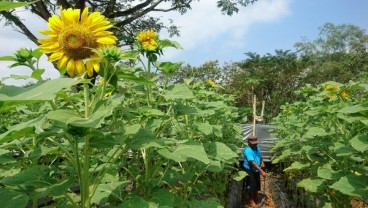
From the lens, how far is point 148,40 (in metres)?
2.07

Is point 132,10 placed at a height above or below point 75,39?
above

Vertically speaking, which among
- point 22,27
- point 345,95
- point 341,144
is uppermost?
point 22,27

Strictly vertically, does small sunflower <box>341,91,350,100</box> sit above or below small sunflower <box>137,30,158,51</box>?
below

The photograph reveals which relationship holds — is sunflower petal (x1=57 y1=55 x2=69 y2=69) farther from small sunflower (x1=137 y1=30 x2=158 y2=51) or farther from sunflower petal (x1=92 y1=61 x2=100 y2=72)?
small sunflower (x1=137 y1=30 x2=158 y2=51)

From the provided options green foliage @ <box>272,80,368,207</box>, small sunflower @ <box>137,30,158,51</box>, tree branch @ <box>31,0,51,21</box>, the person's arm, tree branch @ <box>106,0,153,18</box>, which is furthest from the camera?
tree branch @ <box>106,0,153,18</box>

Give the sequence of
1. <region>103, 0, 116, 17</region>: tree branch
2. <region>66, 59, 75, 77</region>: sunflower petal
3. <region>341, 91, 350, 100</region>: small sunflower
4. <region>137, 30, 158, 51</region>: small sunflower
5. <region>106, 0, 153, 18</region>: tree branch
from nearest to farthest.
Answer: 1. <region>66, 59, 75, 77</region>: sunflower petal
2. <region>137, 30, 158, 51</region>: small sunflower
3. <region>341, 91, 350, 100</region>: small sunflower
4. <region>103, 0, 116, 17</region>: tree branch
5. <region>106, 0, 153, 18</region>: tree branch

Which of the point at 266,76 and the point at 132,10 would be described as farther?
the point at 266,76

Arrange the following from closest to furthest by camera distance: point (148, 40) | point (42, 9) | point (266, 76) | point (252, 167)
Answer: point (148, 40) → point (252, 167) → point (42, 9) → point (266, 76)

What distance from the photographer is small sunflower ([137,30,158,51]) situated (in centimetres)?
203

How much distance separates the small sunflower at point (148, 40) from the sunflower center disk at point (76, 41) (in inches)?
21.2

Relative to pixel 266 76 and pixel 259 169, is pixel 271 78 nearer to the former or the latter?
pixel 266 76

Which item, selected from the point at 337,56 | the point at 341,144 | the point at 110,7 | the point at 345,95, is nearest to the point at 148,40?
the point at 341,144

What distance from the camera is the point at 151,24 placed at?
1500 cm

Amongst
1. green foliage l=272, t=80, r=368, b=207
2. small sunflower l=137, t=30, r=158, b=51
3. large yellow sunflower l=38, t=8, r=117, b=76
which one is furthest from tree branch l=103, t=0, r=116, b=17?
large yellow sunflower l=38, t=8, r=117, b=76
